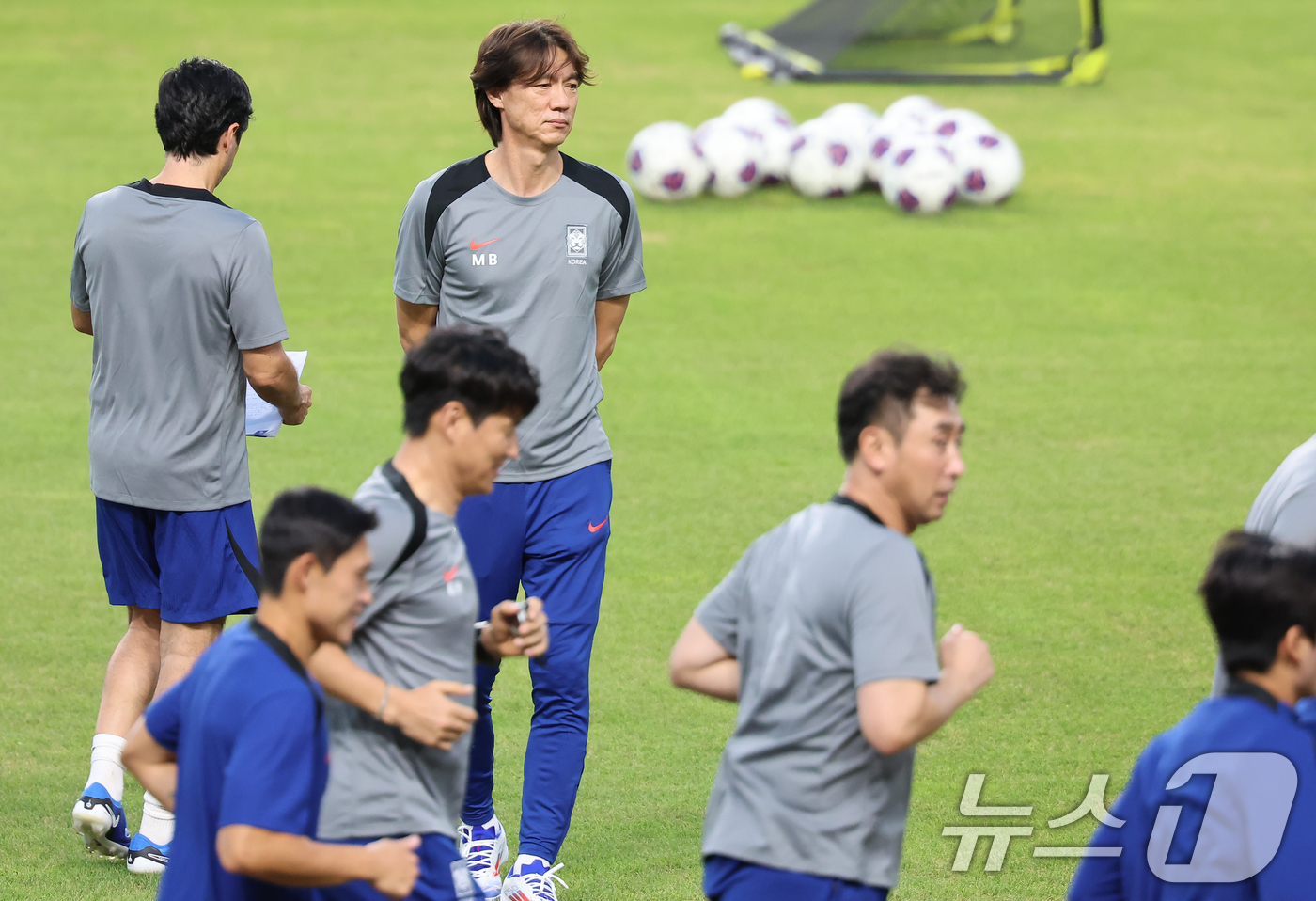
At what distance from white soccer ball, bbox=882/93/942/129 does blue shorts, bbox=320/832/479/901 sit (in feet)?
41.3

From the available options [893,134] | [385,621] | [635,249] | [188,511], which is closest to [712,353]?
[893,134]

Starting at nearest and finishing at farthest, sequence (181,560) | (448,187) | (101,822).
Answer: (101,822) → (181,560) → (448,187)

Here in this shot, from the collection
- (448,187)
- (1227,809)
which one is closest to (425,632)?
(1227,809)

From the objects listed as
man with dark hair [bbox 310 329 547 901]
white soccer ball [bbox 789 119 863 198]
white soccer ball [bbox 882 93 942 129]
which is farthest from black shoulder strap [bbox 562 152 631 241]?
white soccer ball [bbox 882 93 942 129]

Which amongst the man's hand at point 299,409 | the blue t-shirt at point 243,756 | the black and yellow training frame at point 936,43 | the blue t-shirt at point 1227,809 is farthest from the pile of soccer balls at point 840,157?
the blue t-shirt at point 243,756

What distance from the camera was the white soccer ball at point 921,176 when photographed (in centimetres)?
1420

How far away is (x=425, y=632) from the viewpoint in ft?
10.0

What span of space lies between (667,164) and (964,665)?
12.0 m

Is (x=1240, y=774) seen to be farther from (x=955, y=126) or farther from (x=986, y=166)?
(x=955, y=126)

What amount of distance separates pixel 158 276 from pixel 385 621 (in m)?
2.03

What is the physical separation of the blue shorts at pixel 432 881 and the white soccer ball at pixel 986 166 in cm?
1222

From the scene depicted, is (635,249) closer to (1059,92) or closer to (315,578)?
(315,578)

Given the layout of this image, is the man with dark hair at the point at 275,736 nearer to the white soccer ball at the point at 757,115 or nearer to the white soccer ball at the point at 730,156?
the white soccer ball at the point at 730,156

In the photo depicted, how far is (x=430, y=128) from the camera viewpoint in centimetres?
1670
